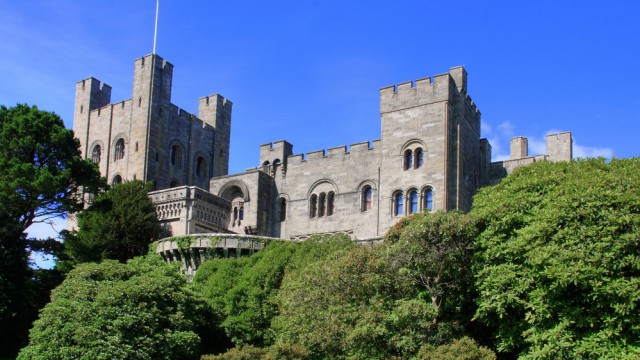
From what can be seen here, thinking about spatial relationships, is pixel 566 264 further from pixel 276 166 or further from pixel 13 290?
pixel 276 166

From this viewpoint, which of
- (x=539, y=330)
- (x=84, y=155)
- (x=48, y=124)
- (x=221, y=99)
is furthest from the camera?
(x=221, y=99)

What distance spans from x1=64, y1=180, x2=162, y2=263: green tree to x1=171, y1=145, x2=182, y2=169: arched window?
8.82 metres

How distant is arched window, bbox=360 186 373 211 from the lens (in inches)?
1731

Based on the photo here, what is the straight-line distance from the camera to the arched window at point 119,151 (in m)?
51.2

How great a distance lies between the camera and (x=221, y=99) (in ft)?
187

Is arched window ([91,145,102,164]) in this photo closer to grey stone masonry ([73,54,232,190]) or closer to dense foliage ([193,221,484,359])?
grey stone masonry ([73,54,232,190])

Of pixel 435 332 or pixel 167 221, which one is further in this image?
pixel 167 221

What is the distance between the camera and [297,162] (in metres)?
Result: 47.7

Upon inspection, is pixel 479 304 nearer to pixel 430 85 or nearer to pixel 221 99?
pixel 430 85

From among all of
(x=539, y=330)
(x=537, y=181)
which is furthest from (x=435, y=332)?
(x=537, y=181)

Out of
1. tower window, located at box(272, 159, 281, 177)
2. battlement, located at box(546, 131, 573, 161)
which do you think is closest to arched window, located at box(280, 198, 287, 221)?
tower window, located at box(272, 159, 281, 177)

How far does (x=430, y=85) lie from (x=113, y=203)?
17.3 metres

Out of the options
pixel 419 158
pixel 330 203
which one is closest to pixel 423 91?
pixel 419 158

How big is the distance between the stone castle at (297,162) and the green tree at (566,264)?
14096 millimetres
